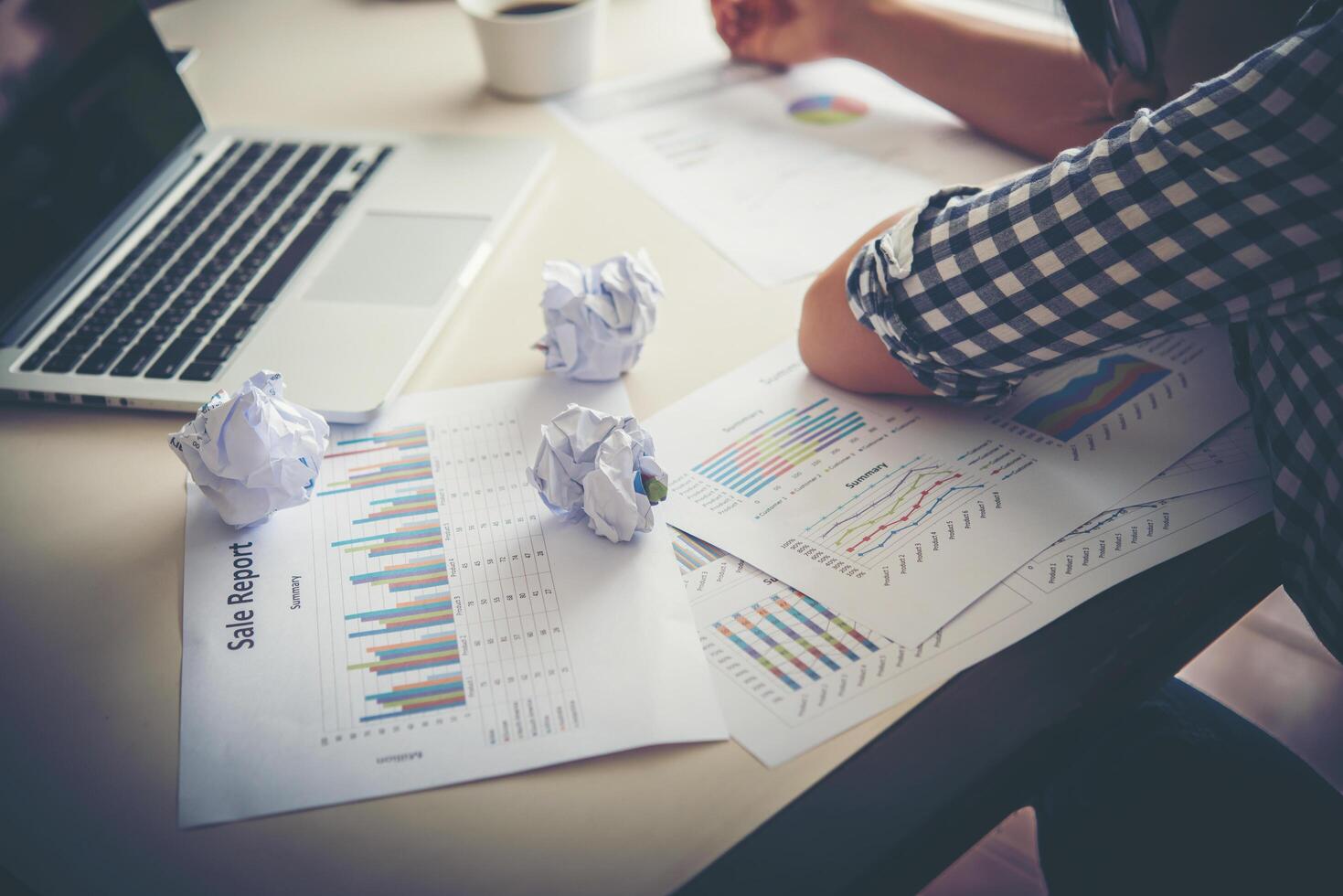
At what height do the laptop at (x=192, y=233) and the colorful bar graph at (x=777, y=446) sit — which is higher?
the laptop at (x=192, y=233)

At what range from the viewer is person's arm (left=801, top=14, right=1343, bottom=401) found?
44 cm

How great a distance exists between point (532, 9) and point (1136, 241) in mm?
735

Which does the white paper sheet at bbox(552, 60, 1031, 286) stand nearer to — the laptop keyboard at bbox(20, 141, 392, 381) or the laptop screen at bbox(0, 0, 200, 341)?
the laptop keyboard at bbox(20, 141, 392, 381)

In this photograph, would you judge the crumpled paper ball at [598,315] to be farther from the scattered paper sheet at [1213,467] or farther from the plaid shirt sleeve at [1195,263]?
the scattered paper sheet at [1213,467]

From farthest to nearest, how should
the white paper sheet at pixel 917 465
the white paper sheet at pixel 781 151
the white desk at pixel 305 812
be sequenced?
the white paper sheet at pixel 781 151 < the white paper sheet at pixel 917 465 < the white desk at pixel 305 812

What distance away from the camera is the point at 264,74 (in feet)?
3.39

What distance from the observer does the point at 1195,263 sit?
47cm

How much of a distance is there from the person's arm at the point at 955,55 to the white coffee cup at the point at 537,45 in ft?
0.54

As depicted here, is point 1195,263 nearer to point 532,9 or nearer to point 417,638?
point 417,638

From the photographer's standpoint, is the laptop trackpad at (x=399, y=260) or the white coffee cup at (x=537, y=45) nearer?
the laptop trackpad at (x=399, y=260)

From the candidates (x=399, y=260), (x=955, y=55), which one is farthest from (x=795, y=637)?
(x=955, y=55)

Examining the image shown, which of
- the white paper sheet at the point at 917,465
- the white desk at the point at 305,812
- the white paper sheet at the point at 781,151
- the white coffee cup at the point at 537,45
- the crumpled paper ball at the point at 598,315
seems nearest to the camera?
the white desk at the point at 305,812

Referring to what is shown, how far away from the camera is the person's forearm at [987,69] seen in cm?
82

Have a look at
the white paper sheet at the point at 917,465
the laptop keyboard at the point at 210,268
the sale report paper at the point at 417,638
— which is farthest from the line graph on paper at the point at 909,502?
the laptop keyboard at the point at 210,268
